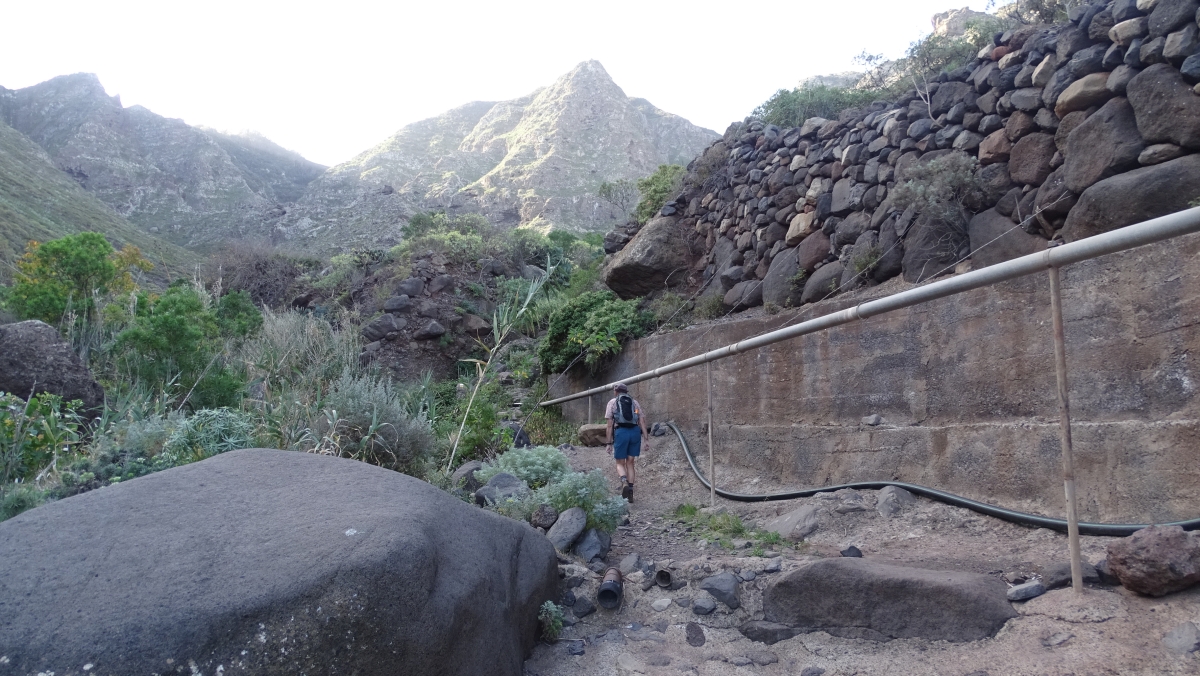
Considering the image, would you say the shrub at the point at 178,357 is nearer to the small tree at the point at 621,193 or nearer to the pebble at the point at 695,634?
the pebble at the point at 695,634

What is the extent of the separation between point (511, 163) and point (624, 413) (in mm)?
43312

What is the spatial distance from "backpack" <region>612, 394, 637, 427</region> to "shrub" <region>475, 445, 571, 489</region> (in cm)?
85

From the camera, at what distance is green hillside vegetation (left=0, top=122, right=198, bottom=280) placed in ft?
75.9

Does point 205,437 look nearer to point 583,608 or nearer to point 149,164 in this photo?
point 583,608

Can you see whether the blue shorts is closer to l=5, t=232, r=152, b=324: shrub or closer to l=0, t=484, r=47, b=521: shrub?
l=0, t=484, r=47, b=521: shrub

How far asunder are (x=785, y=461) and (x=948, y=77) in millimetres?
3937

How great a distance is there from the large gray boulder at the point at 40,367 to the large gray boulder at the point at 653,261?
7162 mm

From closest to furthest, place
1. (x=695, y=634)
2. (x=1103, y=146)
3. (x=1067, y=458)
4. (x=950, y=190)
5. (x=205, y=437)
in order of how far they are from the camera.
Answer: (x=1067, y=458) → (x=695, y=634) → (x=1103, y=146) → (x=205, y=437) → (x=950, y=190)

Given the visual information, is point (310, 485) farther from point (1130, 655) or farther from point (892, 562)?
point (1130, 655)

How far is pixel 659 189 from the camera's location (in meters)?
12.9

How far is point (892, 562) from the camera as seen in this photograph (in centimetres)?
352

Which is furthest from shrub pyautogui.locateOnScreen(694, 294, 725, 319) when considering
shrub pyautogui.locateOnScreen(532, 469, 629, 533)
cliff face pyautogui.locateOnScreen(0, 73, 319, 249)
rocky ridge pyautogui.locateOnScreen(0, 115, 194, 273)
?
cliff face pyautogui.locateOnScreen(0, 73, 319, 249)

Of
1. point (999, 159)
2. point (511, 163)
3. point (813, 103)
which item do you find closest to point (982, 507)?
point (999, 159)

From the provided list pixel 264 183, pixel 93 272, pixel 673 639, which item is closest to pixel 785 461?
pixel 673 639
